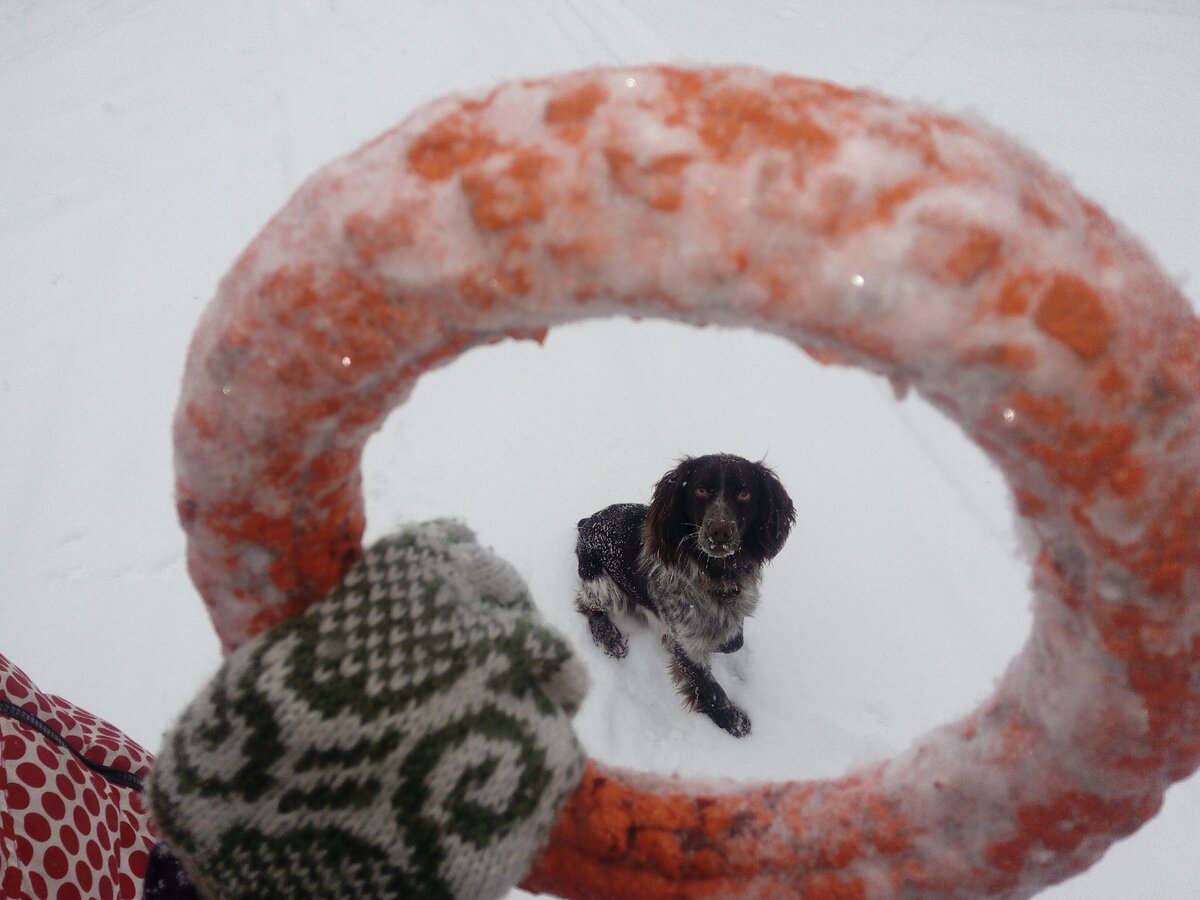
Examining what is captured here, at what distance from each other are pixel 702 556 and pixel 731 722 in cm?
65

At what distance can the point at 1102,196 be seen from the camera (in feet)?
16.6

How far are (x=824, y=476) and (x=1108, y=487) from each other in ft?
10.8

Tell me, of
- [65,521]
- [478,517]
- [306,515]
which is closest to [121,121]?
[65,521]

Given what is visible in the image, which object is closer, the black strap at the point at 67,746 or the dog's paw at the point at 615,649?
the black strap at the point at 67,746

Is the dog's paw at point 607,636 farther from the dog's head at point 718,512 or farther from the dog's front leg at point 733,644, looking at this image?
the dog's head at point 718,512

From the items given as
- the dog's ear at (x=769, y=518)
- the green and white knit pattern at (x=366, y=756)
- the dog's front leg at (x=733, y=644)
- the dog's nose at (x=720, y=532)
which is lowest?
the green and white knit pattern at (x=366, y=756)

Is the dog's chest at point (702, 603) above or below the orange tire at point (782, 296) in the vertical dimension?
above

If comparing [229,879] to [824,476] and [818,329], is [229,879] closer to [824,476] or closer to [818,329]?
[818,329]

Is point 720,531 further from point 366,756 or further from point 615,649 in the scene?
point 366,756

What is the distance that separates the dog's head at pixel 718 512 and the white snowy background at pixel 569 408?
62 centimetres

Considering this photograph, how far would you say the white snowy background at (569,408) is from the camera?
121 inches

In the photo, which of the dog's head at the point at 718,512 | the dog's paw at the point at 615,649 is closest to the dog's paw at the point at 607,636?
the dog's paw at the point at 615,649

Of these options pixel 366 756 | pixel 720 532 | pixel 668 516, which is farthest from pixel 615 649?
pixel 366 756

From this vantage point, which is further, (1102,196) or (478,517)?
(1102,196)
